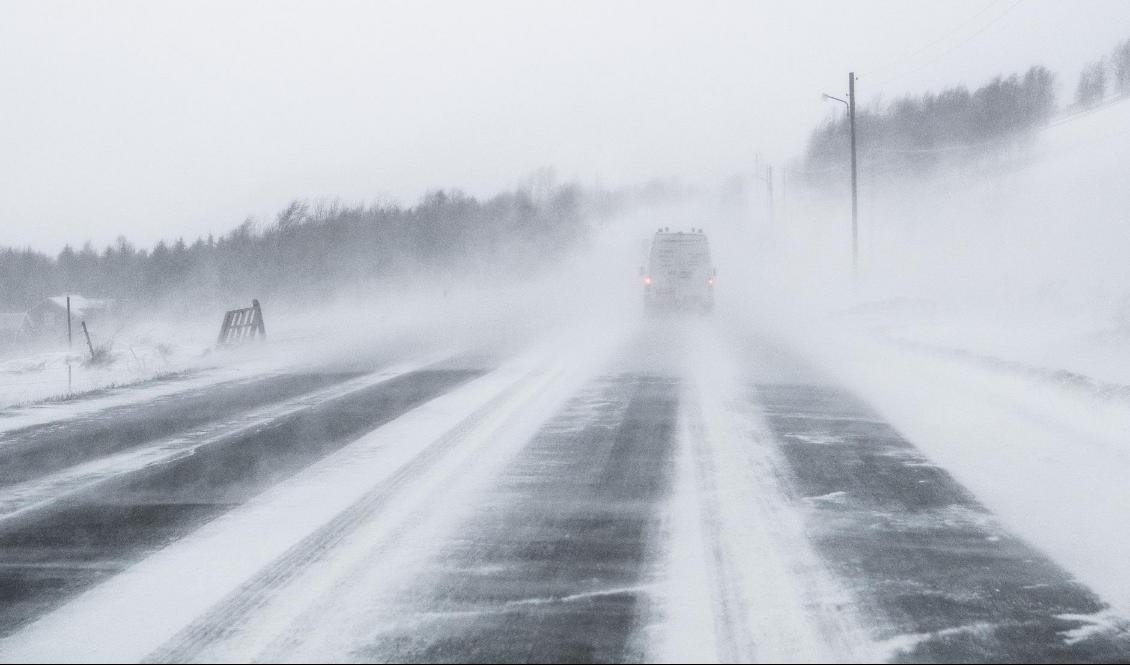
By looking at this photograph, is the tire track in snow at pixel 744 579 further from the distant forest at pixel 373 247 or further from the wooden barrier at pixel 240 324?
the distant forest at pixel 373 247

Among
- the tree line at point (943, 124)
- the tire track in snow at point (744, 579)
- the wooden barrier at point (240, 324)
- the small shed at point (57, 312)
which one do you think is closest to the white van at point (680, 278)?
the wooden barrier at point (240, 324)

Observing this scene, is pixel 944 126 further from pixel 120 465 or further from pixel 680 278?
pixel 120 465

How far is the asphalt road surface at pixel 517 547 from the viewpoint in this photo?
399cm

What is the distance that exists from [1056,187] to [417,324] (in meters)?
48.2

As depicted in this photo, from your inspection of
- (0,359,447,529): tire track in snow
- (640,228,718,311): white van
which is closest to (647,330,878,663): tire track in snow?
(0,359,447,529): tire track in snow

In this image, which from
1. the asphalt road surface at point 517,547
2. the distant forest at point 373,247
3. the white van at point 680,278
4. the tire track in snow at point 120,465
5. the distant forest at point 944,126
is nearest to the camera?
the asphalt road surface at point 517,547

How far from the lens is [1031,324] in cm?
2156

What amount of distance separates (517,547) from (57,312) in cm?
11283

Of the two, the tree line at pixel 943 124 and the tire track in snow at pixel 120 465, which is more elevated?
the tree line at pixel 943 124

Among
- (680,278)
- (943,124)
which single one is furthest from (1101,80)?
(680,278)

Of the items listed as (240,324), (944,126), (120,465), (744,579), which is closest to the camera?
(744,579)

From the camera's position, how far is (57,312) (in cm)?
10375

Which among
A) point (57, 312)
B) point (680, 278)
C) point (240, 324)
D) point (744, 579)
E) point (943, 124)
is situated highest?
point (943, 124)

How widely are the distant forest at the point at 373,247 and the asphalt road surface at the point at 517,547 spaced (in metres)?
82.1
